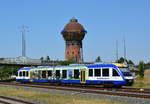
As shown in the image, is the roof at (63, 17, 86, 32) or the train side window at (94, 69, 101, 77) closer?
the train side window at (94, 69, 101, 77)

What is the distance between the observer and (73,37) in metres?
162

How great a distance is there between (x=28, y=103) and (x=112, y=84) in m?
15.9

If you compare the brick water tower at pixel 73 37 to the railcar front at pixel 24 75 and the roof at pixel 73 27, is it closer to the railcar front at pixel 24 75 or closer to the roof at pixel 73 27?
the roof at pixel 73 27

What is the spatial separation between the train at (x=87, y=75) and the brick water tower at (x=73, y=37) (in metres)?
110

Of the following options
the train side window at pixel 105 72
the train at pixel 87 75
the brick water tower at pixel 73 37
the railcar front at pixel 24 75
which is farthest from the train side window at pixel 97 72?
the brick water tower at pixel 73 37

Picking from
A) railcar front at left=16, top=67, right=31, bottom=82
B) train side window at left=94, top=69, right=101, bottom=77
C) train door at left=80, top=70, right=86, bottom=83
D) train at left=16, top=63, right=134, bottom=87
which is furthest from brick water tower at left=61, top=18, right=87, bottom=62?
train side window at left=94, top=69, right=101, bottom=77

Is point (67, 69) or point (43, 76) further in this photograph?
point (43, 76)

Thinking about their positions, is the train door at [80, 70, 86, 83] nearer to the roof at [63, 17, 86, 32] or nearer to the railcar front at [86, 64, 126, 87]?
the railcar front at [86, 64, 126, 87]

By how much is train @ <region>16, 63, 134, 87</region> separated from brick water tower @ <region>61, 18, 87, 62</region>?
10972cm

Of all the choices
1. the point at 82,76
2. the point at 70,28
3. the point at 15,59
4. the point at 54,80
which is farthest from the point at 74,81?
the point at 70,28

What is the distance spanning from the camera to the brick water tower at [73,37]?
162250 mm

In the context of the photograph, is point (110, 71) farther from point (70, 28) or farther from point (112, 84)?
point (70, 28)

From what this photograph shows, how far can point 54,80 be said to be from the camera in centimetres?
4575

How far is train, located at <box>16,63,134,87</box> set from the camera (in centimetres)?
3434
